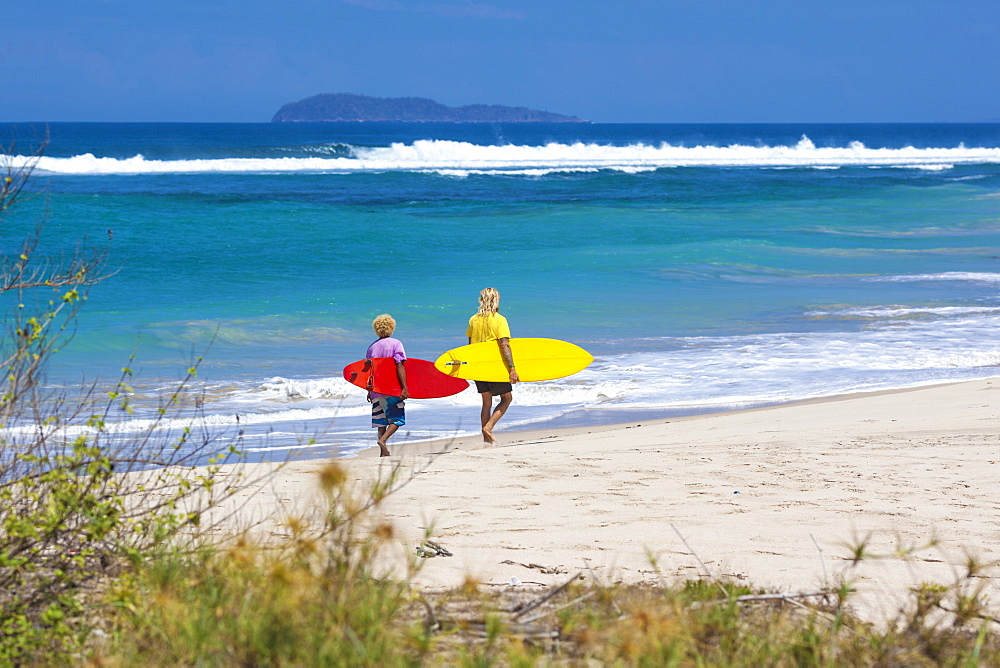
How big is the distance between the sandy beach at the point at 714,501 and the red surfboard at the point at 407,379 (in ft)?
1.89

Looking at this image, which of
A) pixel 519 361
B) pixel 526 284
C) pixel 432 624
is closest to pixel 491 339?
pixel 519 361

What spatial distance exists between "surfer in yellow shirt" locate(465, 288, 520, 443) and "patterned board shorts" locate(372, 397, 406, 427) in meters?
0.76

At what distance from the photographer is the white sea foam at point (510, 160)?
45.6 metres

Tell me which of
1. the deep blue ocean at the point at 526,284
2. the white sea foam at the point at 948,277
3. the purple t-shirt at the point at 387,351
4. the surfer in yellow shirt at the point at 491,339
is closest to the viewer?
the purple t-shirt at the point at 387,351

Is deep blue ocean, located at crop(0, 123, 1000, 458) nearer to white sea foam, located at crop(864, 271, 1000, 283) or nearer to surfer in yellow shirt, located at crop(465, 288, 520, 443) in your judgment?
white sea foam, located at crop(864, 271, 1000, 283)

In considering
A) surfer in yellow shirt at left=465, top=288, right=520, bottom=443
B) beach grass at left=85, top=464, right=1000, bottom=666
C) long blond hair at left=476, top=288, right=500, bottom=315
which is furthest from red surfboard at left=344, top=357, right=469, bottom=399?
beach grass at left=85, top=464, right=1000, bottom=666

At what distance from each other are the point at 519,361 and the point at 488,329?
36.2 inches

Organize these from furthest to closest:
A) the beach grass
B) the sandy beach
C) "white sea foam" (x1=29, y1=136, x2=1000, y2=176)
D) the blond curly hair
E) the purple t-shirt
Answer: "white sea foam" (x1=29, y1=136, x2=1000, y2=176) < the blond curly hair < the purple t-shirt < the sandy beach < the beach grass

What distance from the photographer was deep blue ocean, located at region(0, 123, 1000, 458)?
10086 mm

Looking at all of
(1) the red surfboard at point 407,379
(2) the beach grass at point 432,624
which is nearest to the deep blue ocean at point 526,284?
(1) the red surfboard at point 407,379

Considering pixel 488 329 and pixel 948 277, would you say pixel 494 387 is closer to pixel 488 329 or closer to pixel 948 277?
pixel 488 329

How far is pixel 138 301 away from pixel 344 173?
2906cm

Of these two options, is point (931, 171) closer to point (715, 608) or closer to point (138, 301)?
point (138, 301)

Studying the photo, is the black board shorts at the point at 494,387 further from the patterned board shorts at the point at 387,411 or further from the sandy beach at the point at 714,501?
the patterned board shorts at the point at 387,411
